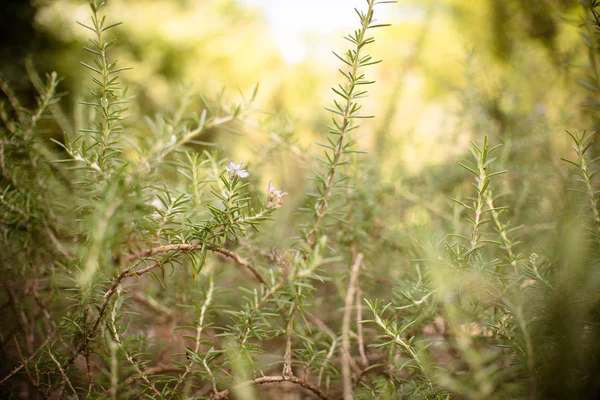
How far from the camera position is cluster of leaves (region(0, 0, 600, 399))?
0.97 feet

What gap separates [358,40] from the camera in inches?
14.1

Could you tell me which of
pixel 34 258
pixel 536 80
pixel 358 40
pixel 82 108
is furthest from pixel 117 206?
pixel 536 80

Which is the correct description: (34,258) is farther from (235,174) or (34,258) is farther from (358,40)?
(358,40)

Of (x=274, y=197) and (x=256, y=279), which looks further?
(x=256, y=279)

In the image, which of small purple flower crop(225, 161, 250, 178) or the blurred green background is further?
the blurred green background

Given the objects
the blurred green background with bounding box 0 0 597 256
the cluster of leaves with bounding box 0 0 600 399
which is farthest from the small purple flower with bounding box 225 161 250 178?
the blurred green background with bounding box 0 0 597 256

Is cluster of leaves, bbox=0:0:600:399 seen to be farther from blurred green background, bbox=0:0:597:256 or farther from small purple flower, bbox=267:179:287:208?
blurred green background, bbox=0:0:597:256

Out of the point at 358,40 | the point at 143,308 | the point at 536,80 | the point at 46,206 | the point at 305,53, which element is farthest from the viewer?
the point at 305,53

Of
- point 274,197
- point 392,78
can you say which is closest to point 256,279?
point 274,197

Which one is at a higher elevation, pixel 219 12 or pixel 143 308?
pixel 219 12

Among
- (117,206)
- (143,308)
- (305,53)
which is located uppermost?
(305,53)

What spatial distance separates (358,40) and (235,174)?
19cm

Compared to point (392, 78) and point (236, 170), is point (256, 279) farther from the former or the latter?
point (392, 78)

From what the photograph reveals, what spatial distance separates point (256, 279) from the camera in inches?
19.3
